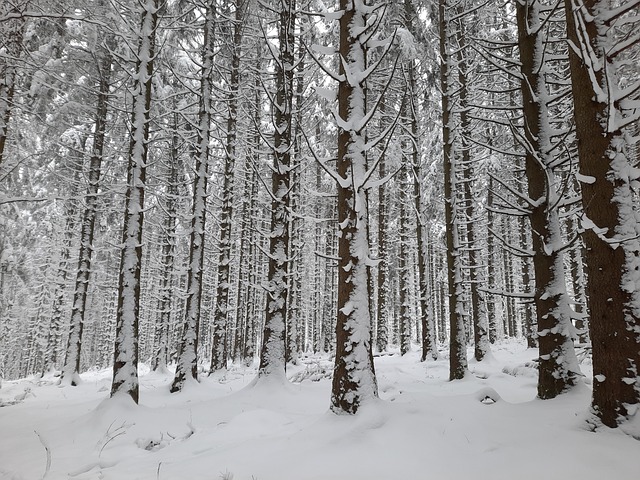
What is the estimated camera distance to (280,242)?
29.2 ft

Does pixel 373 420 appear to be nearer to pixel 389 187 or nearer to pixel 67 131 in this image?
pixel 389 187

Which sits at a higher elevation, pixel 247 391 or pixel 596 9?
pixel 596 9

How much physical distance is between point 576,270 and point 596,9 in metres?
14.4

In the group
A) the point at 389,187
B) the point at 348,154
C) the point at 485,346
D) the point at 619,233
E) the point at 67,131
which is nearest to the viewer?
the point at 619,233

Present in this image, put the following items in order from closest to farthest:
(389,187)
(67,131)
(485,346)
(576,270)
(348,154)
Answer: (348,154) → (485,346) → (576,270) → (67,131) → (389,187)

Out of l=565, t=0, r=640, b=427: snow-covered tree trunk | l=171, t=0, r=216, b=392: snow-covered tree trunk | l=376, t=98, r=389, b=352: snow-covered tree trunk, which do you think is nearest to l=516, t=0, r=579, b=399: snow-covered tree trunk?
l=565, t=0, r=640, b=427: snow-covered tree trunk

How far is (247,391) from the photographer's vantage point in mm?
7988

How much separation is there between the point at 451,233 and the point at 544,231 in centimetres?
498

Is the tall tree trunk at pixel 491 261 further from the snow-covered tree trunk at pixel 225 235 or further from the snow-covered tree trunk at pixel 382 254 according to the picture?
the snow-covered tree trunk at pixel 225 235

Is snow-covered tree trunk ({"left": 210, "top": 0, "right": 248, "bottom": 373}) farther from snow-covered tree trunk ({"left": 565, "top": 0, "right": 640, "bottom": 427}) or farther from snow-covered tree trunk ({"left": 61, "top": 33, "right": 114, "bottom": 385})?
snow-covered tree trunk ({"left": 565, "top": 0, "right": 640, "bottom": 427})

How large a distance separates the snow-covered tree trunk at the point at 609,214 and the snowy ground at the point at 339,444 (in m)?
0.49

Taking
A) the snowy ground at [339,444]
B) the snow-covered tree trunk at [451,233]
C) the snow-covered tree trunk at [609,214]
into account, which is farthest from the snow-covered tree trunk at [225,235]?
the snow-covered tree trunk at [609,214]

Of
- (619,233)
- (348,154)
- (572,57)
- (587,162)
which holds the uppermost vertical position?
(572,57)

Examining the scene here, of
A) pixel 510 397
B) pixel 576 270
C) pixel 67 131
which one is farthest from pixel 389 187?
pixel 67 131
